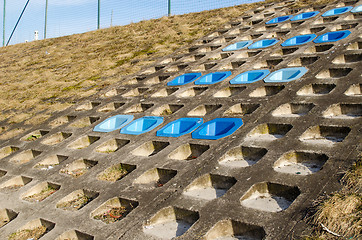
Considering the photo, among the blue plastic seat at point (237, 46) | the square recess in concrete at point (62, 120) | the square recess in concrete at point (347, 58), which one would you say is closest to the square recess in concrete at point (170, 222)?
the square recess in concrete at point (347, 58)

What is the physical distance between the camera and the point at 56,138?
5.73m

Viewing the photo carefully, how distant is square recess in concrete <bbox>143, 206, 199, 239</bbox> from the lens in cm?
292

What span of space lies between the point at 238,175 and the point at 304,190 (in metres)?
0.66

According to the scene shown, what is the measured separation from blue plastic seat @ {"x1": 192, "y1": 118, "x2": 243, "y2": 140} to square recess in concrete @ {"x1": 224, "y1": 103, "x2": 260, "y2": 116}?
0.84 ft

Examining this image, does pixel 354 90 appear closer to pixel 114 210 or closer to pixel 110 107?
pixel 114 210

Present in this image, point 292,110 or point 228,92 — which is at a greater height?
point 228,92

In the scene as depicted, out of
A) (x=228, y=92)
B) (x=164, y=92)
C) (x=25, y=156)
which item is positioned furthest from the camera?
(x=164, y=92)

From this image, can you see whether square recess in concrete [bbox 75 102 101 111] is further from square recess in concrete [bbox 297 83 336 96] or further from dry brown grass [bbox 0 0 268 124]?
square recess in concrete [bbox 297 83 336 96]

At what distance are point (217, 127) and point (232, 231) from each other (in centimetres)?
199

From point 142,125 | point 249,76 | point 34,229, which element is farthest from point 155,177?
point 249,76

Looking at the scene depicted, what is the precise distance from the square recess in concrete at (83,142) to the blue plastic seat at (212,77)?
2.04m

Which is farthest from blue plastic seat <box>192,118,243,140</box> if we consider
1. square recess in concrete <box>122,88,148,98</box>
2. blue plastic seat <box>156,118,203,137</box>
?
square recess in concrete <box>122,88,148,98</box>

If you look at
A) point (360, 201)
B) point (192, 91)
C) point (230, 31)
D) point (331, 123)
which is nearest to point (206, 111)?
point (192, 91)

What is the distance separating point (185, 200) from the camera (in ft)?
10.5
